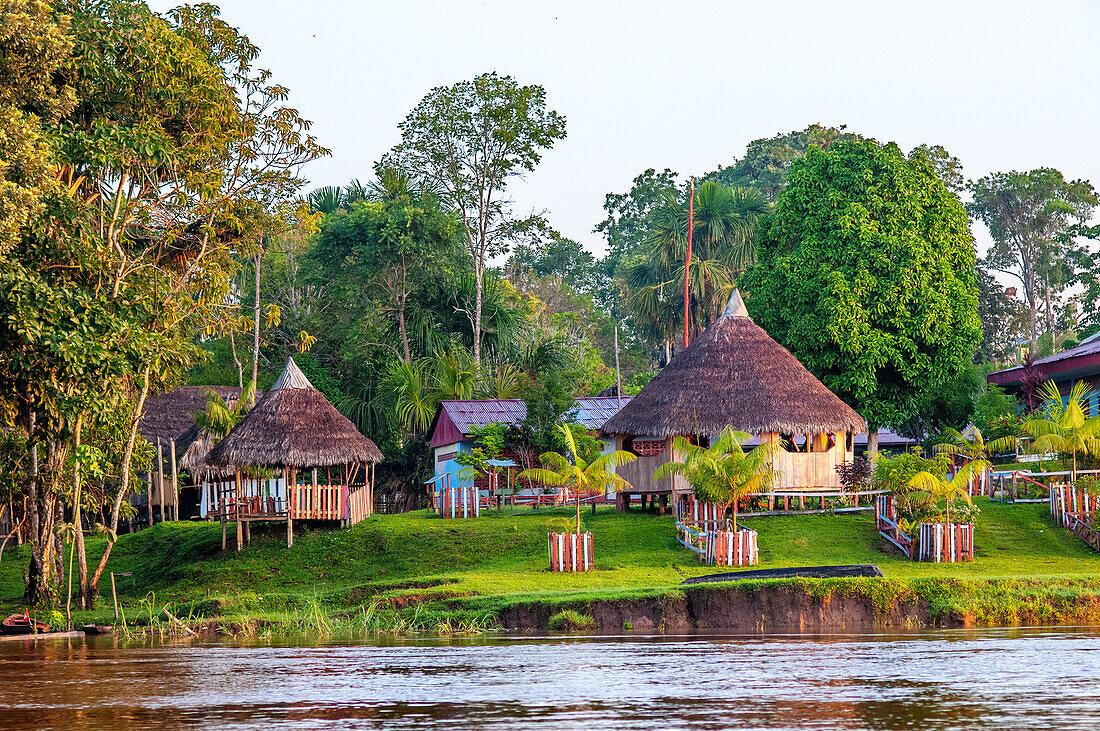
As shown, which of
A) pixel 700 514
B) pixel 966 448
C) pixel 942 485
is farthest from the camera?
pixel 966 448

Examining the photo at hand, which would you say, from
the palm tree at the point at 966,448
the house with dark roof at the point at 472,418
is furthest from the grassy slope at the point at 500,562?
the house with dark roof at the point at 472,418

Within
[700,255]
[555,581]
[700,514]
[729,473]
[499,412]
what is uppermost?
[700,255]

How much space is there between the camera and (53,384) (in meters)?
19.9

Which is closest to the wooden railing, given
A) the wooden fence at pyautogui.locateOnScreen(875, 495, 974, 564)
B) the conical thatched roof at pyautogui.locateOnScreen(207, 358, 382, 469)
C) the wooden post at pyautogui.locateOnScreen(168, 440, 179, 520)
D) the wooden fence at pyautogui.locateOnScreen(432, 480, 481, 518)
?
the wooden fence at pyautogui.locateOnScreen(875, 495, 974, 564)

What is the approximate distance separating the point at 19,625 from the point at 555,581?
8.30m

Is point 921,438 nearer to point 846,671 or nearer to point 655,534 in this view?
point 655,534

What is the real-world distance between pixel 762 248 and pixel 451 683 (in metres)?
24.0

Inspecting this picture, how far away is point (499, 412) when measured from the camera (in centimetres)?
3794

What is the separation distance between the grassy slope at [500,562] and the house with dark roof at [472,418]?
25.1 feet

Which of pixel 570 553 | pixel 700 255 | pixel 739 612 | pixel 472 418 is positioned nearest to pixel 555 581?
pixel 570 553

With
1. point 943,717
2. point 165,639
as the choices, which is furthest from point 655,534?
point 943,717

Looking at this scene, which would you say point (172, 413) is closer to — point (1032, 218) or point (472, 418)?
point (472, 418)

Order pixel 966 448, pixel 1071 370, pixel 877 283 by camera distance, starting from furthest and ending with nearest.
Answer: pixel 1071 370 < pixel 877 283 < pixel 966 448

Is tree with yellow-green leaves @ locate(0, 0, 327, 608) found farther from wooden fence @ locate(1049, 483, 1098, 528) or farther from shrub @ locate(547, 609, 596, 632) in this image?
wooden fence @ locate(1049, 483, 1098, 528)
